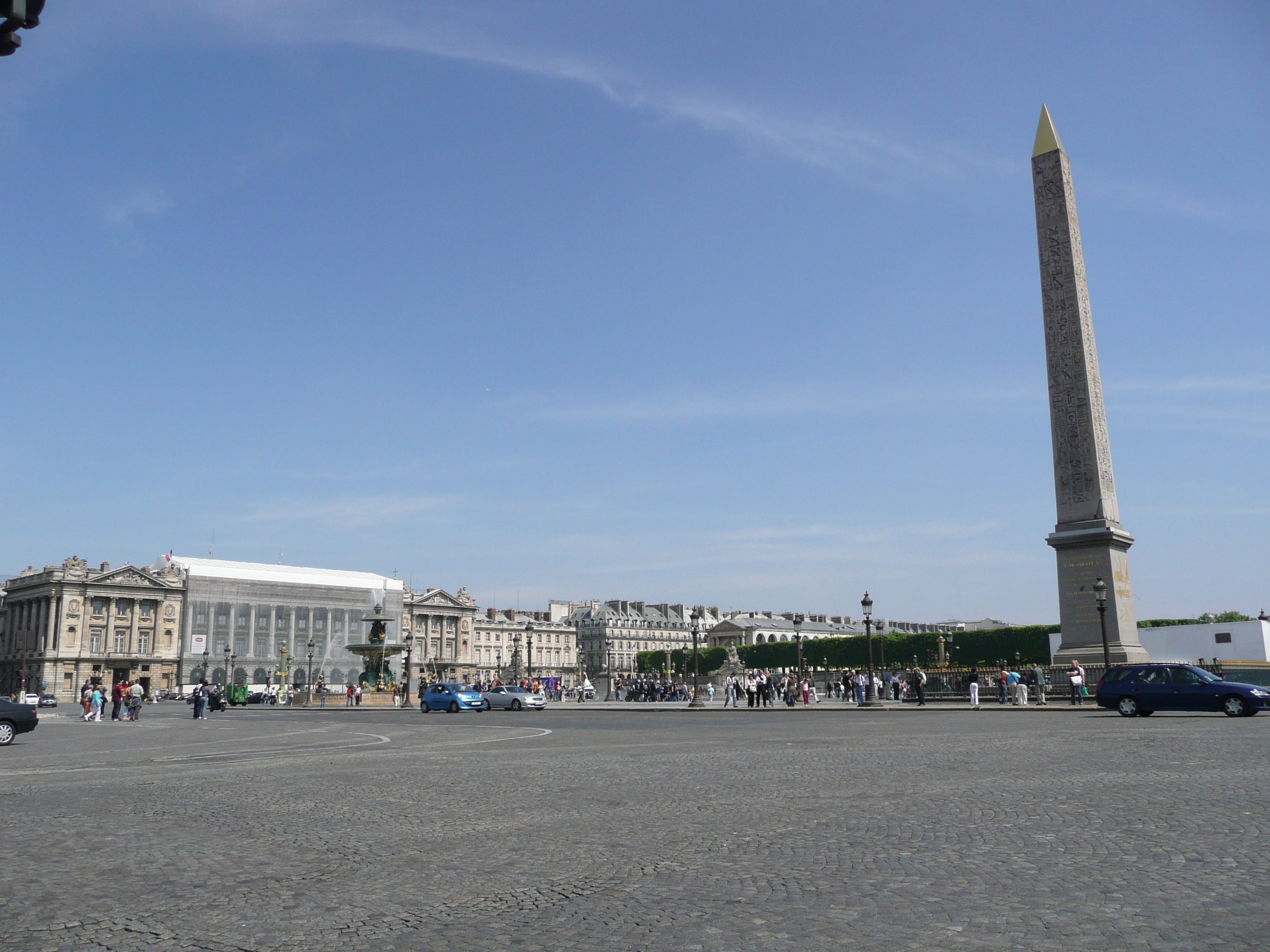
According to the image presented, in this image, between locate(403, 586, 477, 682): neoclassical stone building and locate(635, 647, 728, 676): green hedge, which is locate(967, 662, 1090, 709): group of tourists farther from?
locate(403, 586, 477, 682): neoclassical stone building

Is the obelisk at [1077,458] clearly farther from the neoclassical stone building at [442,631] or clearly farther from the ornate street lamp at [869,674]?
the neoclassical stone building at [442,631]

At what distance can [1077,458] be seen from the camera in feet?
107

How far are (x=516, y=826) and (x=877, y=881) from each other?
351 centimetres

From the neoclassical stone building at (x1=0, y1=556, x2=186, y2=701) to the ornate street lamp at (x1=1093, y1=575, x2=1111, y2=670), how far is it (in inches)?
3871

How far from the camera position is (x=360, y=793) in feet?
37.3

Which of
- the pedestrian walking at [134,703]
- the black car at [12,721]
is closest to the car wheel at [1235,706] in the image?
the black car at [12,721]

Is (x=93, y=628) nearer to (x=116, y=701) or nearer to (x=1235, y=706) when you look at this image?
(x=116, y=701)

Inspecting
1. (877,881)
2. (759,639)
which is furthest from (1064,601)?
(759,639)

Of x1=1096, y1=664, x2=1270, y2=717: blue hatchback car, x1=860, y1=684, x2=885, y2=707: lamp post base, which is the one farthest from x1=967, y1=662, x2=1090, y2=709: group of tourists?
x1=1096, y1=664, x2=1270, y2=717: blue hatchback car

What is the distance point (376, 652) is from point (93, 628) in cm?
6738

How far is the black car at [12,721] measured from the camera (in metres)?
23.6

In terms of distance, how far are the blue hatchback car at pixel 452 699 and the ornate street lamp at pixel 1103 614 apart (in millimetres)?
24527

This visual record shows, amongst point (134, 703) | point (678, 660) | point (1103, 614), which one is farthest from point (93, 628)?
point (1103, 614)

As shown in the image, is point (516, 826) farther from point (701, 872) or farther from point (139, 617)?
point (139, 617)
